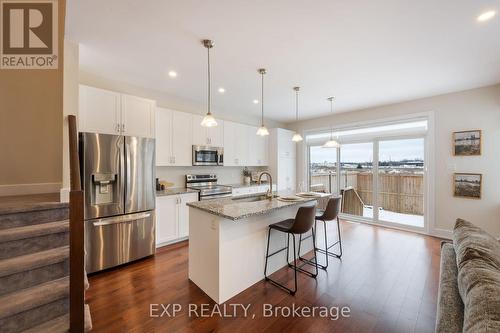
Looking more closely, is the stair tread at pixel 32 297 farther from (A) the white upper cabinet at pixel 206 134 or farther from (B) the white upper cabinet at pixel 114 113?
(A) the white upper cabinet at pixel 206 134

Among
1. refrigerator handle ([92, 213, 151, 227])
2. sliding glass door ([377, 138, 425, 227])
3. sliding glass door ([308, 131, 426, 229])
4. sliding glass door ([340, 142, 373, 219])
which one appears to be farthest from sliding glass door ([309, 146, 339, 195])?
refrigerator handle ([92, 213, 151, 227])

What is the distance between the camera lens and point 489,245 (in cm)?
140

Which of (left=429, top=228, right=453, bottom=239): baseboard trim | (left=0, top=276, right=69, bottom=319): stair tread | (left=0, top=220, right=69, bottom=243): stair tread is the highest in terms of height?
(left=0, top=220, right=69, bottom=243): stair tread

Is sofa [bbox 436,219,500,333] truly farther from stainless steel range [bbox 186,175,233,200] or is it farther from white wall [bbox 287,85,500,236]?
stainless steel range [bbox 186,175,233,200]

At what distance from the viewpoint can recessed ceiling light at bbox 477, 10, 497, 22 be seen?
1892mm

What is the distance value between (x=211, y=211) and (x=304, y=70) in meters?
2.38

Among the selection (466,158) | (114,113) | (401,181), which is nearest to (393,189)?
(401,181)

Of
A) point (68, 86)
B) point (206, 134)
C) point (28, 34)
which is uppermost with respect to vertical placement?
point (28, 34)

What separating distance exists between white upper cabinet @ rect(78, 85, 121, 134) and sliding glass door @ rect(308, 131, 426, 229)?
4984 mm

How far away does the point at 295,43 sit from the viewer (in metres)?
2.38

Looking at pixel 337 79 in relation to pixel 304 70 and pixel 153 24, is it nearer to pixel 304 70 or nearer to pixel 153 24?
pixel 304 70

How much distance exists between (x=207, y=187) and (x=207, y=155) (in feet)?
2.25

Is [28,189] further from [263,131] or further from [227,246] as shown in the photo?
[263,131]

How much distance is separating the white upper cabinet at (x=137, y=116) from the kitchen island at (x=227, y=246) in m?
1.69
